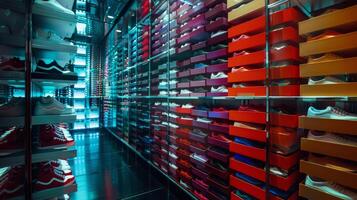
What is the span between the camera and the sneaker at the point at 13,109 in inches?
52.8

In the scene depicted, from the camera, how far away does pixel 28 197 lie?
1385mm

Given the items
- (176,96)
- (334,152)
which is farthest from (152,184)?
(334,152)

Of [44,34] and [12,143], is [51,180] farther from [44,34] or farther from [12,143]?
[44,34]

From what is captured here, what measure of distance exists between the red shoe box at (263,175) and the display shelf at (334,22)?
1098mm

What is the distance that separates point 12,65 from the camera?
1377 millimetres

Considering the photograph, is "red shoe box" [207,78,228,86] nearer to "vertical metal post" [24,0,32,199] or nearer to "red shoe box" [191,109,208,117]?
"red shoe box" [191,109,208,117]

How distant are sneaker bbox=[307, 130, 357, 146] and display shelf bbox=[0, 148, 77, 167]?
1.75m

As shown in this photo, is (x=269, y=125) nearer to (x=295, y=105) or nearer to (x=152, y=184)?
(x=295, y=105)

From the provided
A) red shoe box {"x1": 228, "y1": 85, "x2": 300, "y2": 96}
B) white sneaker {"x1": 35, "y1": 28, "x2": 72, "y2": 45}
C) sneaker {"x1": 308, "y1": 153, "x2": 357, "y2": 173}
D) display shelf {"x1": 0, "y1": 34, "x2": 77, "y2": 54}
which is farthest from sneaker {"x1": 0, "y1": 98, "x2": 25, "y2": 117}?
sneaker {"x1": 308, "y1": 153, "x2": 357, "y2": 173}

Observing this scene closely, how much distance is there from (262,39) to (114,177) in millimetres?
3055

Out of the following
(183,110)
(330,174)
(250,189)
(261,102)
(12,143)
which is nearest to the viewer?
(330,174)

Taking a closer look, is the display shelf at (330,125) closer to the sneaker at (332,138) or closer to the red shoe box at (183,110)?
the sneaker at (332,138)

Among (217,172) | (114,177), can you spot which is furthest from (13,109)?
(114,177)

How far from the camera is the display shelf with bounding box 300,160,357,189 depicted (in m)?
1.21
